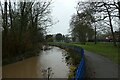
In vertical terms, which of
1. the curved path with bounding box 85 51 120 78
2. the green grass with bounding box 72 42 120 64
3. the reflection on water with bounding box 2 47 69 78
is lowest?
the reflection on water with bounding box 2 47 69 78

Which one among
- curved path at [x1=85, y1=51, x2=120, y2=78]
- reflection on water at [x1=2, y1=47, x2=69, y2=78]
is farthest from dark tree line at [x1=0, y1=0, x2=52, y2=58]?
curved path at [x1=85, y1=51, x2=120, y2=78]

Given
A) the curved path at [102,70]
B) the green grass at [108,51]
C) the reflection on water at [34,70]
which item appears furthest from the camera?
the green grass at [108,51]

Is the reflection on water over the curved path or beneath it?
beneath

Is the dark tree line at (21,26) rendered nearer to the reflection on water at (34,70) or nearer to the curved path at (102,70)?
the reflection on water at (34,70)

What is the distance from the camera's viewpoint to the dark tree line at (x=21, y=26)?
30900mm

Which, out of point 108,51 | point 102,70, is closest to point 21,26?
point 108,51

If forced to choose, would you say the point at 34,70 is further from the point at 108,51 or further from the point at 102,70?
the point at 108,51

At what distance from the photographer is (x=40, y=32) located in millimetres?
46219

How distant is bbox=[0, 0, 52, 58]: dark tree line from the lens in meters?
30.9

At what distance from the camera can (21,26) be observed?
Answer: 117ft

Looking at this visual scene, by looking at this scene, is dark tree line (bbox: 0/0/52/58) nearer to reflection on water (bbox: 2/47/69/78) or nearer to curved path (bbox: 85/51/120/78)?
reflection on water (bbox: 2/47/69/78)

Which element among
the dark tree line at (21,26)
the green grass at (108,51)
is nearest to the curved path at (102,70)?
the green grass at (108,51)

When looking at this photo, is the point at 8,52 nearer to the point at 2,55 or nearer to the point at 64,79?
the point at 2,55

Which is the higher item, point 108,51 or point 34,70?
point 108,51
